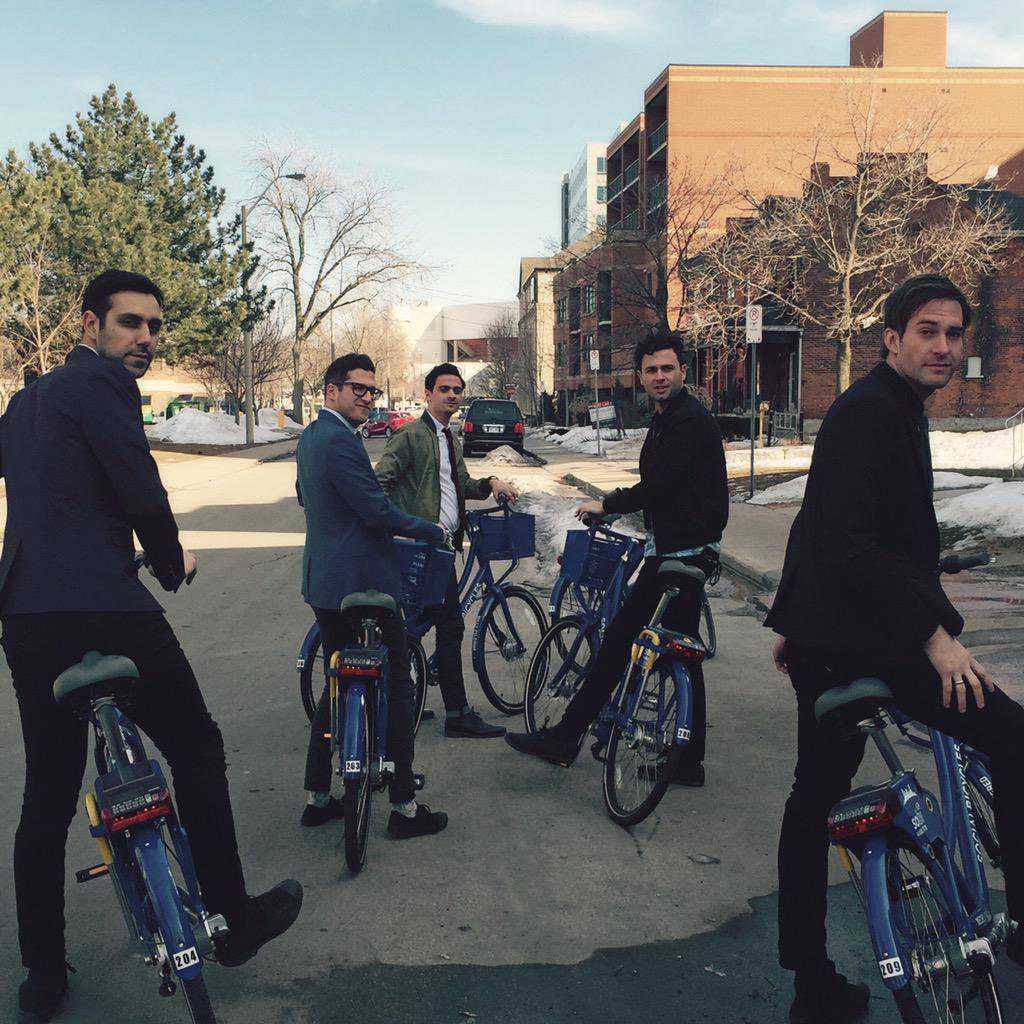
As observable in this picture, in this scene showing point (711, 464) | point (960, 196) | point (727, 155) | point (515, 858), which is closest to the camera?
point (515, 858)

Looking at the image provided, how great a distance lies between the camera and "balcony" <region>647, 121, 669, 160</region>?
177 ft

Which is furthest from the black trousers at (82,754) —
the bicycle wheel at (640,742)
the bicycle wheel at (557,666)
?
the bicycle wheel at (557,666)

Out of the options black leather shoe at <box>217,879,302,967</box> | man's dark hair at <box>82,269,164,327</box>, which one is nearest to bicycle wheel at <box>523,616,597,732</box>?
black leather shoe at <box>217,879,302,967</box>

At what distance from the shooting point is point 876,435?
9.20 ft

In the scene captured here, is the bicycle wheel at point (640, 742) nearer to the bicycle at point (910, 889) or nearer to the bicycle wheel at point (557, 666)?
the bicycle wheel at point (557, 666)

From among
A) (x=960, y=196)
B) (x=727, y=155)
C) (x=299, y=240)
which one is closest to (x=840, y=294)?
(x=960, y=196)

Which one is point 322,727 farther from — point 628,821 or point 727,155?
point 727,155

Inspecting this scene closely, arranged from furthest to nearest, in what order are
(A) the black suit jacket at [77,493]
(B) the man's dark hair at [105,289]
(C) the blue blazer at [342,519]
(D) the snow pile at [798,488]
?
(D) the snow pile at [798,488]
(C) the blue blazer at [342,519]
(B) the man's dark hair at [105,289]
(A) the black suit jacket at [77,493]

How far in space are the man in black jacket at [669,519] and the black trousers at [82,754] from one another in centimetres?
216

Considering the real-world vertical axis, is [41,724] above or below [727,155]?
below

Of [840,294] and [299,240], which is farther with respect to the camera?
[299,240]

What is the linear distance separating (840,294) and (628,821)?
1085 inches

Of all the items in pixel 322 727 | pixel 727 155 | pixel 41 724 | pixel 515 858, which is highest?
pixel 727 155

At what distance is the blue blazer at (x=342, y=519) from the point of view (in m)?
4.48
